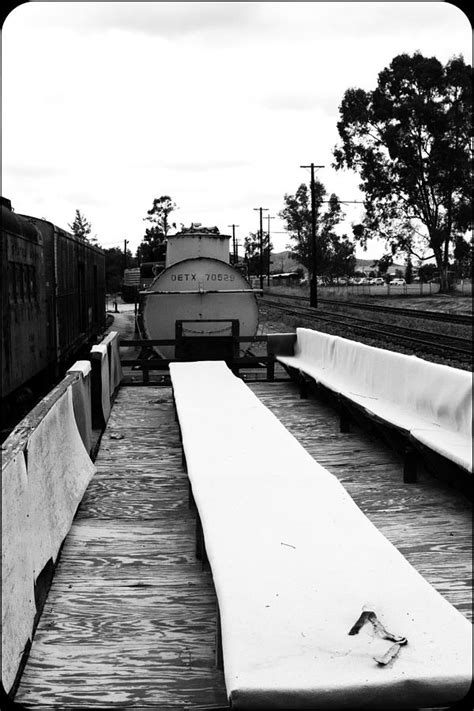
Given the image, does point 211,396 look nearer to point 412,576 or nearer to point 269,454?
point 269,454

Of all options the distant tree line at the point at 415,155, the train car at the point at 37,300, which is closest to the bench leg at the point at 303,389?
the train car at the point at 37,300

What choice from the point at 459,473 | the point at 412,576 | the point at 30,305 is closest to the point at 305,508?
the point at 412,576

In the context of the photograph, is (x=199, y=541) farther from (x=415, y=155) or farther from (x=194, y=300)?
(x=415, y=155)

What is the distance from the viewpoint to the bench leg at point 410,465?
21.3 feet

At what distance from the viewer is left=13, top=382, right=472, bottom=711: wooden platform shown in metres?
3.55

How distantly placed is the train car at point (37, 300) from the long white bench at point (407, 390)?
11.6 ft

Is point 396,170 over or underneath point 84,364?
over

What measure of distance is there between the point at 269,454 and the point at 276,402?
5.11 meters

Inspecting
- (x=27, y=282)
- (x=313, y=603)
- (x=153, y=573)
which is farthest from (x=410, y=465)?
(x=27, y=282)

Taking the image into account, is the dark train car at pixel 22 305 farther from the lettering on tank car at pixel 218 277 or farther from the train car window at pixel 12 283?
the lettering on tank car at pixel 218 277

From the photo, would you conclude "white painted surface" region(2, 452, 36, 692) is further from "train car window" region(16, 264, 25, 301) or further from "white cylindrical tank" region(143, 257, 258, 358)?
"white cylindrical tank" region(143, 257, 258, 358)

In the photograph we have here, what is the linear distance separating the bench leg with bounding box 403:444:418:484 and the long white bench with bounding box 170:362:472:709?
156 cm

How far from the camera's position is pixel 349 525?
409 centimetres

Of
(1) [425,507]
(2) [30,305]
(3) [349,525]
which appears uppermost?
(2) [30,305]
